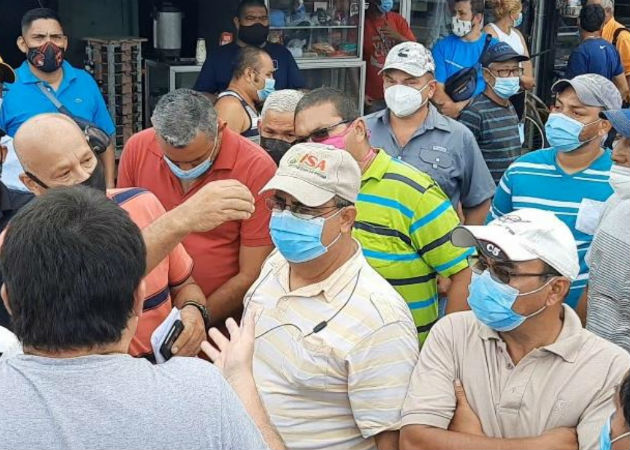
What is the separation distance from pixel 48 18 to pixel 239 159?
8.11 feet

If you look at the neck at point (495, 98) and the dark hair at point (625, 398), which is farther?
the neck at point (495, 98)

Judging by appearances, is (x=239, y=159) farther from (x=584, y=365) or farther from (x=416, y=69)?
(x=584, y=365)

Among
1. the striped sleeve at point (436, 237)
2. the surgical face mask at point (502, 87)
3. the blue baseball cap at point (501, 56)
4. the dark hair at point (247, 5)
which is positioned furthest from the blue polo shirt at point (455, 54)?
the striped sleeve at point (436, 237)

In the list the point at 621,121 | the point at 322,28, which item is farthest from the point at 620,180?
the point at 322,28

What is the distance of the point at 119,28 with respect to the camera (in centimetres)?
785

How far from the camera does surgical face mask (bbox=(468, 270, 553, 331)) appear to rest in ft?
7.89

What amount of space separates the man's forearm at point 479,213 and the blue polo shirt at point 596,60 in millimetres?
4008

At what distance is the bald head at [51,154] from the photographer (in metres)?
2.86

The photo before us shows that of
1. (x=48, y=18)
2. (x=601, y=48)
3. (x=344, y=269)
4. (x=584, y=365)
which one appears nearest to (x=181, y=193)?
(x=344, y=269)

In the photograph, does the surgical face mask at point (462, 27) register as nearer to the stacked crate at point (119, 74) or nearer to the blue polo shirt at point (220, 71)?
the blue polo shirt at point (220, 71)

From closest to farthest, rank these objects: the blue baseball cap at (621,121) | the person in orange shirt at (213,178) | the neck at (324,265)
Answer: the neck at (324,265), the blue baseball cap at (621,121), the person in orange shirt at (213,178)

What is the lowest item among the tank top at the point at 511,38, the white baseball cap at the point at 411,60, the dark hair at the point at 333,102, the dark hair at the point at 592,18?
the dark hair at the point at 333,102

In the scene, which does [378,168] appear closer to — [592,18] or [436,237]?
[436,237]

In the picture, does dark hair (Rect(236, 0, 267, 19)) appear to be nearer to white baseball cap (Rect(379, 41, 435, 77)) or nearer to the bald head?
white baseball cap (Rect(379, 41, 435, 77))
